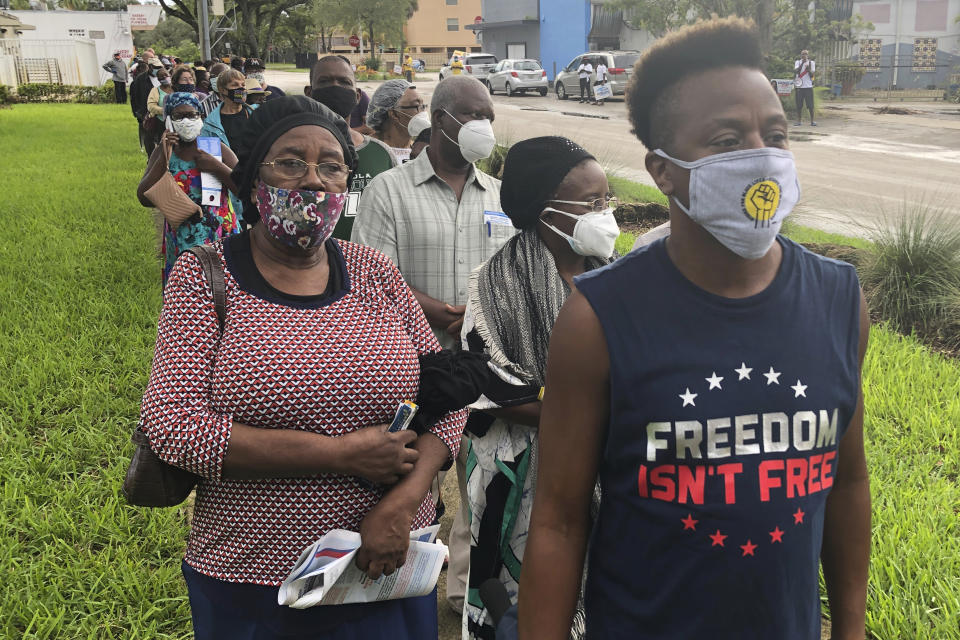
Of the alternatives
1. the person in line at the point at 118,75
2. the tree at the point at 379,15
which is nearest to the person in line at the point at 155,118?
the person in line at the point at 118,75

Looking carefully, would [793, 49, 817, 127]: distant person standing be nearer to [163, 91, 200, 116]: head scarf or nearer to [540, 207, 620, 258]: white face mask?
[163, 91, 200, 116]: head scarf

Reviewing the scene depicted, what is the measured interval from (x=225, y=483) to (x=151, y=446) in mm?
197

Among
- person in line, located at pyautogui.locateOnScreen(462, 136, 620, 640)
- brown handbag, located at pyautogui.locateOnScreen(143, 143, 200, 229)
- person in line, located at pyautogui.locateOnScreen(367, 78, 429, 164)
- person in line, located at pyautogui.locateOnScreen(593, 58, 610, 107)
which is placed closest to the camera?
person in line, located at pyautogui.locateOnScreen(462, 136, 620, 640)

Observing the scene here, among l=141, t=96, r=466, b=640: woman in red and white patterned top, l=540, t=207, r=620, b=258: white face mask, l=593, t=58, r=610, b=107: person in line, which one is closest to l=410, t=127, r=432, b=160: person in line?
l=540, t=207, r=620, b=258: white face mask

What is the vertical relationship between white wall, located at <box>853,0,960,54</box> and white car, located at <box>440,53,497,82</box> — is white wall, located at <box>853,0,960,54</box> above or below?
above

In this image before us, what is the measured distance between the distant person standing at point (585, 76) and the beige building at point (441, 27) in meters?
57.7

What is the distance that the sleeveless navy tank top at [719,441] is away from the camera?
1.50 m

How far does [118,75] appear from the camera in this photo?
30875 mm

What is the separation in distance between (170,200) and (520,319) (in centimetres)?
343

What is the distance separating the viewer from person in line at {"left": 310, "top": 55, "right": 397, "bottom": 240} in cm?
505

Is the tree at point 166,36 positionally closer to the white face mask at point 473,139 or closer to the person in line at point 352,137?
the person in line at point 352,137

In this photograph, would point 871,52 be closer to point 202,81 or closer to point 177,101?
point 202,81

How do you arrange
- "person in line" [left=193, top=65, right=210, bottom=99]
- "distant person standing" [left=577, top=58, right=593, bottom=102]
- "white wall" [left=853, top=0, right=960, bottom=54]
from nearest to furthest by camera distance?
"person in line" [left=193, top=65, right=210, bottom=99], "white wall" [left=853, top=0, right=960, bottom=54], "distant person standing" [left=577, top=58, right=593, bottom=102]

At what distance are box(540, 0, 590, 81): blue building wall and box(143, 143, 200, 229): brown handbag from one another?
140ft
